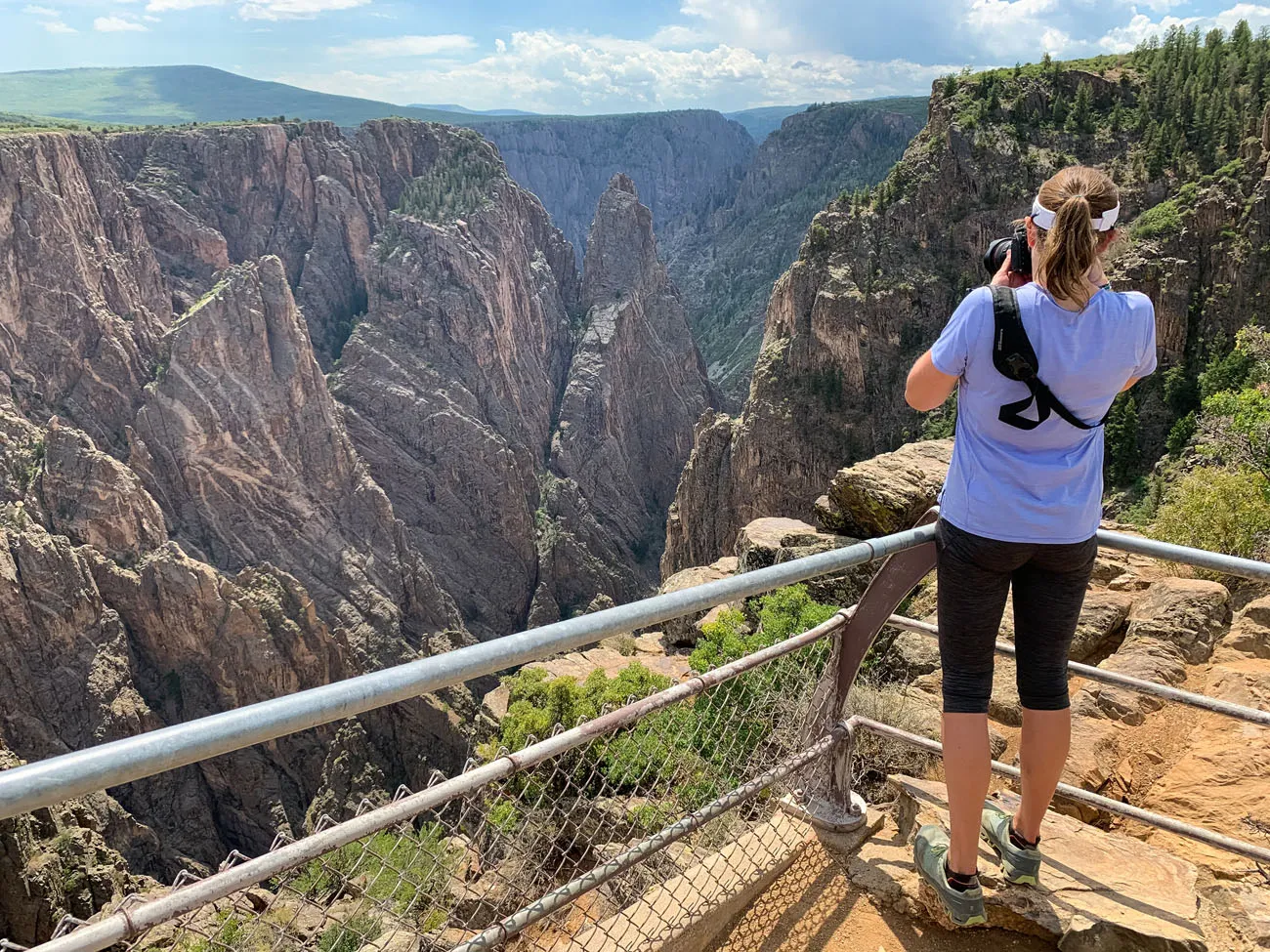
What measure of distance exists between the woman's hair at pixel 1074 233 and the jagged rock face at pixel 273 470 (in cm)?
5429

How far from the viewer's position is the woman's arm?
289cm

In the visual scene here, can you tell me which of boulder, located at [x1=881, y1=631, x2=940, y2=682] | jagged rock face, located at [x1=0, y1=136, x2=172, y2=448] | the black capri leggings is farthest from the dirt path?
jagged rock face, located at [x1=0, y1=136, x2=172, y2=448]

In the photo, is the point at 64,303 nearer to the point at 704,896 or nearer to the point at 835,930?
the point at 704,896

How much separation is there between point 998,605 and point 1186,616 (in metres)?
6.09

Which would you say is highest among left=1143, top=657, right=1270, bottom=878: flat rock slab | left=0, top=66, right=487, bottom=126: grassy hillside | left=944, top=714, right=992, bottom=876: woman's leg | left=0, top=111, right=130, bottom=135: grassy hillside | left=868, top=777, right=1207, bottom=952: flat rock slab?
left=0, top=66, right=487, bottom=126: grassy hillside

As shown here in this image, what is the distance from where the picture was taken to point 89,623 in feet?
133

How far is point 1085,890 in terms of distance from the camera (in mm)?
3400

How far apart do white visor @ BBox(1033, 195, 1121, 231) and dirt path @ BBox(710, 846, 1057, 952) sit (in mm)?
2696

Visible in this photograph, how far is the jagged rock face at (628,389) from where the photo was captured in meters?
84.3

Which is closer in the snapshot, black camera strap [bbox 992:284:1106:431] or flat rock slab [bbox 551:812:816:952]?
black camera strap [bbox 992:284:1106:431]

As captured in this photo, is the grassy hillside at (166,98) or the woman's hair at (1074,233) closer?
the woman's hair at (1074,233)

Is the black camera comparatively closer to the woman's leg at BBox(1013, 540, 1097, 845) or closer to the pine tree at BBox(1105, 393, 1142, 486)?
the woman's leg at BBox(1013, 540, 1097, 845)

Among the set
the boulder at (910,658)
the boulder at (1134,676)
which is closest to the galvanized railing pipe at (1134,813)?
the boulder at (1134,676)

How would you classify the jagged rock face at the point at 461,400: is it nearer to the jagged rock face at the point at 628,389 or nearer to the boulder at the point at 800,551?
the jagged rock face at the point at 628,389
